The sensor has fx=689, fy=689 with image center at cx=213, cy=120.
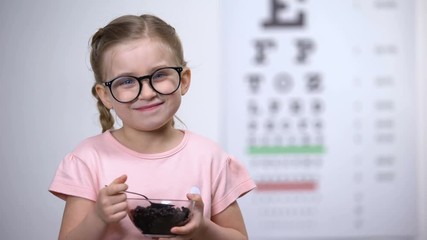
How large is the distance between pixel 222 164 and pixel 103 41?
34 centimetres

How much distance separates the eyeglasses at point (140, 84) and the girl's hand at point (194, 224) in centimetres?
22

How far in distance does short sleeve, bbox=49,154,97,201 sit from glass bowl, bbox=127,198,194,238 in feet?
0.40

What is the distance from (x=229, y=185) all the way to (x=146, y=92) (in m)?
0.28

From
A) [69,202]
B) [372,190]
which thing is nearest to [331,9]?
[372,190]

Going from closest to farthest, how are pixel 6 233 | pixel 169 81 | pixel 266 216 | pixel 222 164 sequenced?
pixel 169 81 < pixel 222 164 < pixel 6 233 < pixel 266 216

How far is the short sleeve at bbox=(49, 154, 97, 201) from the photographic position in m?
1.27

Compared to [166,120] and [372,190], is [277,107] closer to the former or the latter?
[372,190]

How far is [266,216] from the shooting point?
253 cm

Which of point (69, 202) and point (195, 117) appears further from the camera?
point (195, 117)

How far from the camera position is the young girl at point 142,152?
1262 millimetres

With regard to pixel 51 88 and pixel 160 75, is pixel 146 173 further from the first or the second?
pixel 51 88

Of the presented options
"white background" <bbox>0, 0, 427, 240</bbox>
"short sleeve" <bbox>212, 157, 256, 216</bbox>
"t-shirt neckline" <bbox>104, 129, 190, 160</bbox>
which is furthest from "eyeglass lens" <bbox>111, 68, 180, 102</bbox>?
"white background" <bbox>0, 0, 427, 240</bbox>

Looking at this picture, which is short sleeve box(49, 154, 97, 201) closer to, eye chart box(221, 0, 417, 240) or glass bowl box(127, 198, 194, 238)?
glass bowl box(127, 198, 194, 238)

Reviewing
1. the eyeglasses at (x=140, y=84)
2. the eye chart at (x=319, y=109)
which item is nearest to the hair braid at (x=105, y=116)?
the eyeglasses at (x=140, y=84)
